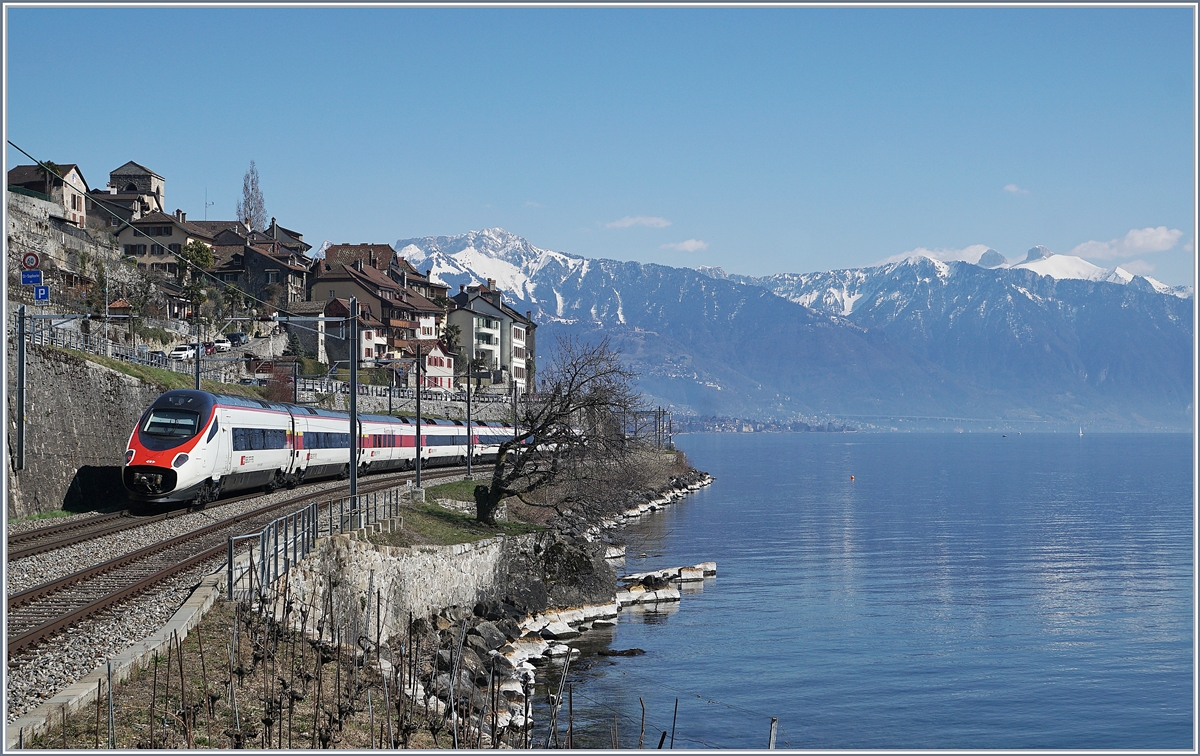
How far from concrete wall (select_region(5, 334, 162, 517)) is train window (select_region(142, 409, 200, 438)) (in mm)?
3697

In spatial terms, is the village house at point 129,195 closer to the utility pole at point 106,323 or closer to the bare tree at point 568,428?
the utility pole at point 106,323

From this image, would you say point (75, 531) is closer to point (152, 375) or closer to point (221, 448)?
point (221, 448)

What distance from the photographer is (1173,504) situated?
102625mm

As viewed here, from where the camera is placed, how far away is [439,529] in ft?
117

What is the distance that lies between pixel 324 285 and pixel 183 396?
88.5m

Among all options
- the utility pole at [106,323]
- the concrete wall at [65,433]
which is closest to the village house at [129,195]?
the utility pole at [106,323]

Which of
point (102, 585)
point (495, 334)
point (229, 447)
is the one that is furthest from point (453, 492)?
point (495, 334)

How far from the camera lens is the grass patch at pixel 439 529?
30.6m

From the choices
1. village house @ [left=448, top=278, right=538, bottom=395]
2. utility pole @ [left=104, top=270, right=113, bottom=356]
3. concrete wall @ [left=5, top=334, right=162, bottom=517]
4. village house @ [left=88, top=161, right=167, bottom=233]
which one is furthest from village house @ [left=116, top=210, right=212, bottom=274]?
concrete wall @ [left=5, top=334, right=162, bottom=517]

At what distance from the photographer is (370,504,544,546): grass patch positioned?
3064 centimetres

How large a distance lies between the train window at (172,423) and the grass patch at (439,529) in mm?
6754

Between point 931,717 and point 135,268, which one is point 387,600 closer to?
point 931,717

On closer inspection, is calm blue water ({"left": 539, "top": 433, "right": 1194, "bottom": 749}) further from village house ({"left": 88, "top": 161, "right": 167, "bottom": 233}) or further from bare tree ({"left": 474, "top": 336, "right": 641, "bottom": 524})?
village house ({"left": 88, "top": 161, "right": 167, "bottom": 233})

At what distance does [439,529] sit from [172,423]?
8.76 m
